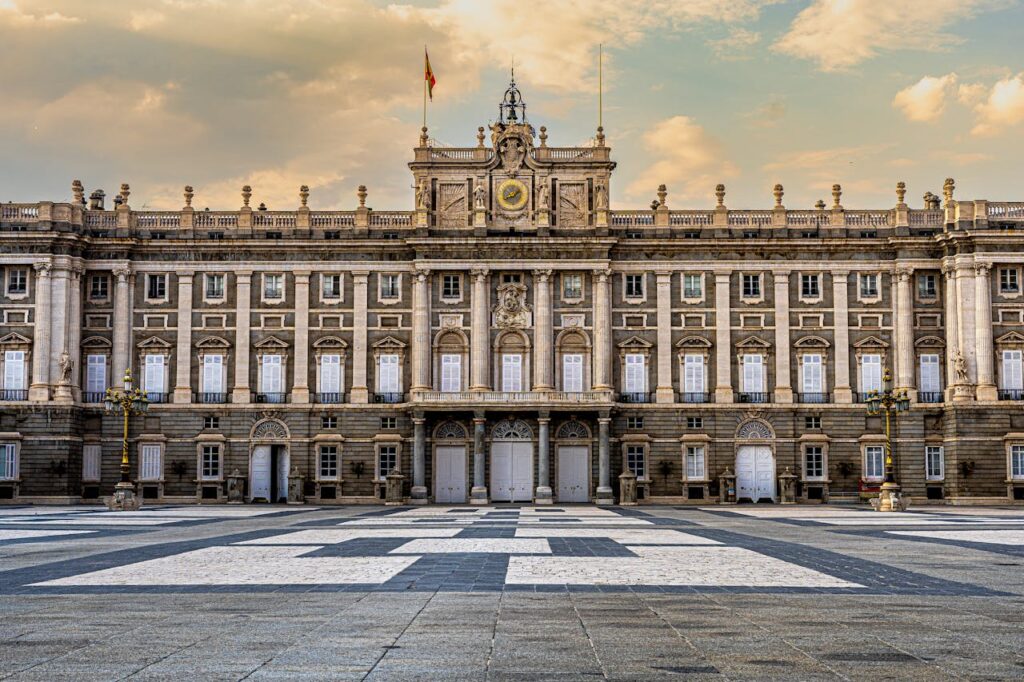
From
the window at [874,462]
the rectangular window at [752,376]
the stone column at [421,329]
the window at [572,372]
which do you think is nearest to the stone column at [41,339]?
the stone column at [421,329]

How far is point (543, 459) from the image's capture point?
62.1 meters

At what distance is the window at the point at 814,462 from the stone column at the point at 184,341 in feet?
110

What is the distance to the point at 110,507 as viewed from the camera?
5188 cm

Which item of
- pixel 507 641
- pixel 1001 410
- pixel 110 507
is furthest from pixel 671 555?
pixel 1001 410

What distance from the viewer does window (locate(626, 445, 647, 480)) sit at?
6328cm

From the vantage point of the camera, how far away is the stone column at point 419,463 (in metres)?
62.2

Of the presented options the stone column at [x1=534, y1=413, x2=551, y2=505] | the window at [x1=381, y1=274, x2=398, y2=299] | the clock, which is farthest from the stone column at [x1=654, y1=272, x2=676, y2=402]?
the window at [x1=381, y1=274, x2=398, y2=299]

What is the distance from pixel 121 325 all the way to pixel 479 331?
19.4 metres

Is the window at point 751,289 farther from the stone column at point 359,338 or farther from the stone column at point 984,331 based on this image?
the stone column at point 359,338

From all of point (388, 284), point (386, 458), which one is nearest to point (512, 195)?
point (388, 284)

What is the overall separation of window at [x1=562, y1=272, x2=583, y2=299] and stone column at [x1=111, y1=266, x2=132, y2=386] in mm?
23655

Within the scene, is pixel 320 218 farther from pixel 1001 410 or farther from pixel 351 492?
pixel 1001 410

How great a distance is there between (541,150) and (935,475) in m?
27.4

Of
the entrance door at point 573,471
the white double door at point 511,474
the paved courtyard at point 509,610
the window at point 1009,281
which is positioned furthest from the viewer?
the entrance door at point 573,471
